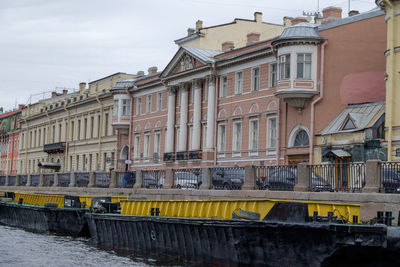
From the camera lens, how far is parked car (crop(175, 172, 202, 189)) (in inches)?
1088

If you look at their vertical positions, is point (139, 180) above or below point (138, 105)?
below

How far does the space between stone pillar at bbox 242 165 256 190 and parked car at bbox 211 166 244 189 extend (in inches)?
44.3

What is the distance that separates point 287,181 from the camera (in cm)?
2275

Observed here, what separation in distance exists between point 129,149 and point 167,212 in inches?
1162

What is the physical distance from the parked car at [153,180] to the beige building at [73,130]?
68.4 ft

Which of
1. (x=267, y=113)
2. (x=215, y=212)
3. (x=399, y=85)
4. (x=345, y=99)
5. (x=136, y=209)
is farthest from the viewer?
(x=267, y=113)

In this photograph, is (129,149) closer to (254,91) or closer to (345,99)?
(254,91)

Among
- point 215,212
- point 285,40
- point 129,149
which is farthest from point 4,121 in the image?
point 215,212

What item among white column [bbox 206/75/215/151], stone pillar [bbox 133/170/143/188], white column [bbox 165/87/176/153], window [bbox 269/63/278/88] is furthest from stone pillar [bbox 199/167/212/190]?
white column [bbox 165/87/176/153]

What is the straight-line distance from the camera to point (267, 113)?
37.2 m

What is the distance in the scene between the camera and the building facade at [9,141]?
250 ft

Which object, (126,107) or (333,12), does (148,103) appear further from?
(333,12)

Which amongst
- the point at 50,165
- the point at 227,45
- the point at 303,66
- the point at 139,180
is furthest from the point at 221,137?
the point at 50,165

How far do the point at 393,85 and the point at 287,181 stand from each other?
7.39 metres
